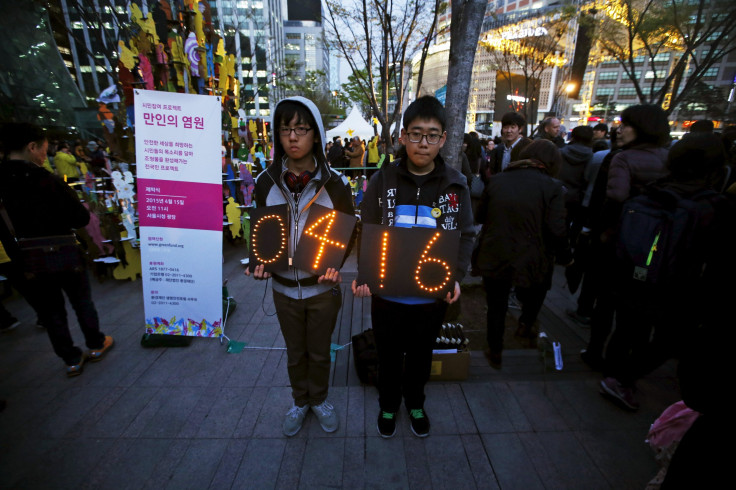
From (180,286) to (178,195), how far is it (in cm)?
95

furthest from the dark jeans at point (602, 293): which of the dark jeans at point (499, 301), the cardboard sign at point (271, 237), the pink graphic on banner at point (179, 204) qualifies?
the pink graphic on banner at point (179, 204)

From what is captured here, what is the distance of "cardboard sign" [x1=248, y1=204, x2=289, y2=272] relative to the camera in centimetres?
203

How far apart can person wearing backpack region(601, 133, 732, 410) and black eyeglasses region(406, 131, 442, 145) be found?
1.68m

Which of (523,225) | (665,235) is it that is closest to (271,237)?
(523,225)

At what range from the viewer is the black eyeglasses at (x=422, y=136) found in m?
1.86

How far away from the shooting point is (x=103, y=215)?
512 cm

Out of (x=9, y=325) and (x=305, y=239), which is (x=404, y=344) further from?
(x=9, y=325)

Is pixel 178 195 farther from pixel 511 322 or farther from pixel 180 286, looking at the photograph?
pixel 511 322

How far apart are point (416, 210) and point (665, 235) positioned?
5.85ft

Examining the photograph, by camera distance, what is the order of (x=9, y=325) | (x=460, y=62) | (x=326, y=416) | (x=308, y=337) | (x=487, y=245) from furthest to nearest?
(x=9, y=325) → (x=460, y=62) → (x=487, y=245) → (x=326, y=416) → (x=308, y=337)

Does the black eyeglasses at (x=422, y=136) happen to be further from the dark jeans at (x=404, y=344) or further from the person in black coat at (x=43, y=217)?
the person in black coat at (x=43, y=217)

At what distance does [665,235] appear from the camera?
2189 mm

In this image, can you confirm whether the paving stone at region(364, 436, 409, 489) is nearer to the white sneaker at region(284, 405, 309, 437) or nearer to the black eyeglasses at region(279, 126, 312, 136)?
the white sneaker at region(284, 405, 309, 437)

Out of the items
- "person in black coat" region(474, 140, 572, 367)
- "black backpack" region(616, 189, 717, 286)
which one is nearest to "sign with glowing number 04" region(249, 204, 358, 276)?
"person in black coat" region(474, 140, 572, 367)
